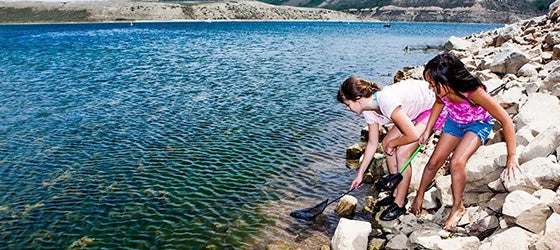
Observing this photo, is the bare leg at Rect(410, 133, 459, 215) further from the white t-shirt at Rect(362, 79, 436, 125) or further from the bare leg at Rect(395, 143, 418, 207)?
the white t-shirt at Rect(362, 79, 436, 125)

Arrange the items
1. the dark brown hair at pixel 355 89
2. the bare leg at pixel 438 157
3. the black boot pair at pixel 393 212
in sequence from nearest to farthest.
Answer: the dark brown hair at pixel 355 89 → the bare leg at pixel 438 157 → the black boot pair at pixel 393 212

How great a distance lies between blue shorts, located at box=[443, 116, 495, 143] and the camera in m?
7.15

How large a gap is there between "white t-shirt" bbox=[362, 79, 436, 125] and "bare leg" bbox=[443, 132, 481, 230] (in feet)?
3.08

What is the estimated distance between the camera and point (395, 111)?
6.90 meters

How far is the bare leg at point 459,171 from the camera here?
712 cm

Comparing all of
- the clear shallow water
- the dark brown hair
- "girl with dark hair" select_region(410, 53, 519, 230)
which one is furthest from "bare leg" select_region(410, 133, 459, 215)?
the clear shallow water

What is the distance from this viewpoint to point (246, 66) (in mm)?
38812

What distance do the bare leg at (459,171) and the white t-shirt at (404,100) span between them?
94 cm

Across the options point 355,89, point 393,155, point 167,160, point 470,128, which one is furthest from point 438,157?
point 167,160

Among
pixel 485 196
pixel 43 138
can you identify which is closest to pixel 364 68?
pixel 43 138

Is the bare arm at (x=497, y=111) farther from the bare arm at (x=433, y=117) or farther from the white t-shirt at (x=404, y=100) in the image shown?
the white t-shirt at (x=404, y=100)

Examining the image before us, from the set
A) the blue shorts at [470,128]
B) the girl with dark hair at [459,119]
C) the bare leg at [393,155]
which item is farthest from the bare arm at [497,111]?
the bare leg at [393,155]

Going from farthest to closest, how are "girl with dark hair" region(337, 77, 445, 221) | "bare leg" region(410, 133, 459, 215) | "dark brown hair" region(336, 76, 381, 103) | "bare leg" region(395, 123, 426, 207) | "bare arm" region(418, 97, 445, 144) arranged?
1. "bare leg" region(395, 123, 426, 207)
2. "bare leg" region(410, 133, 459, 215)
3. "bare arm" region(418, 97, 445, 144)
4. "dark brown hair" region(336, 76, 381, 103)
5. "girl with dark hair" region(337, 77, 445, 221)

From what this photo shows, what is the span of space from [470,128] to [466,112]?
306 millimetres
